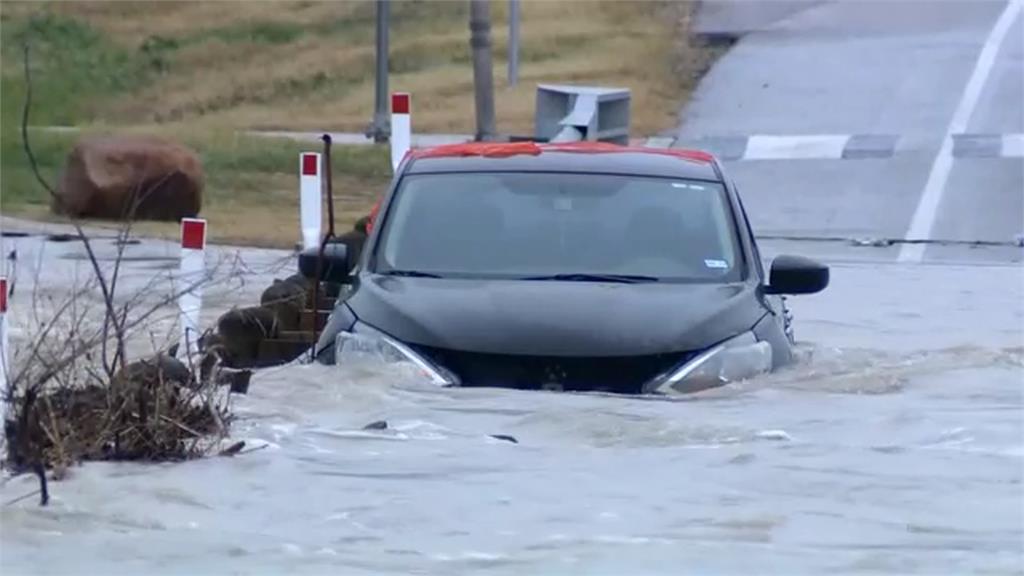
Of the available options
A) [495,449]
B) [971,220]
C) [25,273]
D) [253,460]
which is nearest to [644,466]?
[495,449]

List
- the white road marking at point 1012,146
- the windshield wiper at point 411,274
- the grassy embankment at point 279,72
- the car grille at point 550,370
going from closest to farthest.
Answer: the car grille at point 550,370, the windshield wiper at point 411,274, the white road marking at point 1012,146, the grassy embankment at point 279,72

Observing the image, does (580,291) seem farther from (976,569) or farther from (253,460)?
(976,569)

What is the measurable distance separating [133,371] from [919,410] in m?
3.54

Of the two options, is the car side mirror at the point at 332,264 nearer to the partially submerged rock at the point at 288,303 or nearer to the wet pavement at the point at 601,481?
the wet pavement at the point at 601,481

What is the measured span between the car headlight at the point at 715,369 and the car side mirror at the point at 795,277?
1.81 feet

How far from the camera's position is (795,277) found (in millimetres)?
9516

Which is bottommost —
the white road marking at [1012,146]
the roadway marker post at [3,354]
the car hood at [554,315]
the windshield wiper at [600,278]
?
the white road marking at [1012,146]

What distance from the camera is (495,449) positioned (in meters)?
8.01

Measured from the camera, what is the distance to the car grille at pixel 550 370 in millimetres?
8695

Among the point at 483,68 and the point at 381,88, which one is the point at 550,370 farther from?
the point at 381,88

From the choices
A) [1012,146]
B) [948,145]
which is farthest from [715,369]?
[948,145]

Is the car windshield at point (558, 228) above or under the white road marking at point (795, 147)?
above

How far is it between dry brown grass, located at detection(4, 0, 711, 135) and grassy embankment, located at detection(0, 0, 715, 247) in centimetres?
4

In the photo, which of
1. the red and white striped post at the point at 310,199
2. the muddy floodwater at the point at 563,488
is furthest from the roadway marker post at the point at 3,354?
the red and white striped post at the point at 310,199
